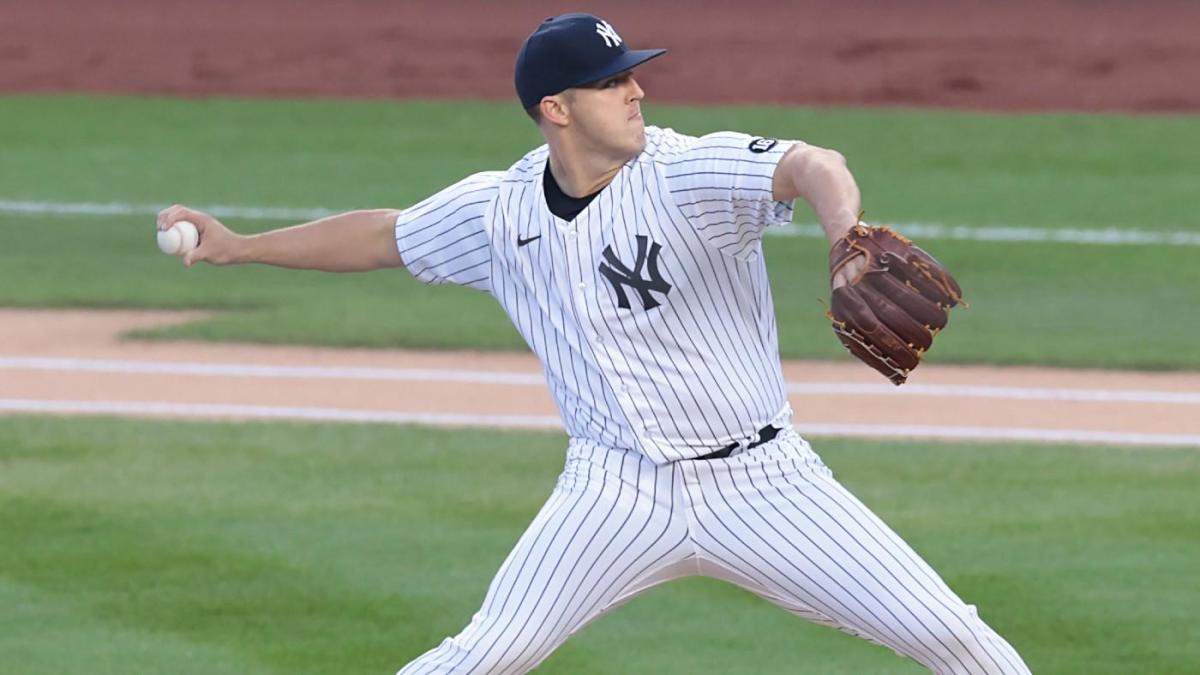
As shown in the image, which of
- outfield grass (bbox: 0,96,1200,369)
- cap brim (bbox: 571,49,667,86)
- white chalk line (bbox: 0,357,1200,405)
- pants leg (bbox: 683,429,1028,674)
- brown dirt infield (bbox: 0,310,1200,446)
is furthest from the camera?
outfield grass (bbox: 0,96,1200,369)

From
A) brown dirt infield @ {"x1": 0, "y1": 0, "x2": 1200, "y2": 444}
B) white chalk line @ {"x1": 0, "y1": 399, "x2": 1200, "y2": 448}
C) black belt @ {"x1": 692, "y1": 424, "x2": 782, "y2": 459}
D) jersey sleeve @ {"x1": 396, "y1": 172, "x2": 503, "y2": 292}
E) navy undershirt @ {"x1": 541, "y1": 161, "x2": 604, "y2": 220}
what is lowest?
black belt @ {"x1": 692, "y1": 424, "x2": 782, "y2": 459}

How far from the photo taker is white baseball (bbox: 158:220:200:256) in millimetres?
4930

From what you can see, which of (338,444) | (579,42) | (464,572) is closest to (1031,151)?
(338,444)

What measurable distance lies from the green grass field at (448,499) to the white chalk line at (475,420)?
0.21m

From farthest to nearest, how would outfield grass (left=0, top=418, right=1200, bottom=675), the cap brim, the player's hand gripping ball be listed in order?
outfield grass (left=0, top=418, right=1200, bottom=675) < the cap brim < the player's hand gripping ball

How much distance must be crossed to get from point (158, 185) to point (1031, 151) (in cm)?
672

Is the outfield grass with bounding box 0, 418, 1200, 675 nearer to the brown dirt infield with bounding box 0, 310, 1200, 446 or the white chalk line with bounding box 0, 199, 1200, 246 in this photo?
the brown dirt infield with bounding box 0, 310, 1200, 446

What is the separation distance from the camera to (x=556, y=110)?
4594 millimetres

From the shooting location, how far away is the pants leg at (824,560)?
172 inches

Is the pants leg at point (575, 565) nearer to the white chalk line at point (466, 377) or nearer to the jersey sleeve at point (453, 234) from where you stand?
the jersey sleeve at point (453, 234)

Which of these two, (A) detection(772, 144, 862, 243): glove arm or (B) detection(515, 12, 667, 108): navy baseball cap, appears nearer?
(A) detection(772, 144, 862, 243): glove arm

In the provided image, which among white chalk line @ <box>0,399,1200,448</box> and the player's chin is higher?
white chalk line @ <box>0,399,1200,448</box>

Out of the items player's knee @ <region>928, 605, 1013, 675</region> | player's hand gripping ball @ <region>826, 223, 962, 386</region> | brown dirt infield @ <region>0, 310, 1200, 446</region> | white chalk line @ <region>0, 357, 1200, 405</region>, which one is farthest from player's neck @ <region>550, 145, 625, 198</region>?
white chalk line @ <region>0, 357, 1200, 405</region>

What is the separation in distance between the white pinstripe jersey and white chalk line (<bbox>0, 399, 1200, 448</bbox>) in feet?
14.0
